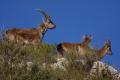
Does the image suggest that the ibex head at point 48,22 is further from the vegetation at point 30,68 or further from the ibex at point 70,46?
the vegetation at point 30,68

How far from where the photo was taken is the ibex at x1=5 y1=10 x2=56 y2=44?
25.6 meters

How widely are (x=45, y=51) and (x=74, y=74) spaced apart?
17.2 ft

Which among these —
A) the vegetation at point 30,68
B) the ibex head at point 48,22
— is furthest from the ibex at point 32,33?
the vegetation at point 30,68

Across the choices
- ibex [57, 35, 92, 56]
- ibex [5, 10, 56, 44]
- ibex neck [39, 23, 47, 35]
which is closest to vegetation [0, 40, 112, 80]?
ibex [57, 35, 92, 56]

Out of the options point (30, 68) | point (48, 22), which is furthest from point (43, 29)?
point (30, 68)

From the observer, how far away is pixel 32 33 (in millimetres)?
26594

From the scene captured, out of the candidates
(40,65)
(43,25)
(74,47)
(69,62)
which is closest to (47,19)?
(43,25)

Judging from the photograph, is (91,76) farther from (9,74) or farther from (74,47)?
(74,47)

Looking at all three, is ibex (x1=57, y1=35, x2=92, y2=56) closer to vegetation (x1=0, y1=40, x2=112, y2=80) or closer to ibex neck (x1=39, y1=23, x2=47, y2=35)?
ibex neck (x1=39, y1=23, x2=47, y2=35)

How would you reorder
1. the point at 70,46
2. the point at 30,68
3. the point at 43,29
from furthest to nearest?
the point at 43,29, the point at 70,46, the point at 30,68

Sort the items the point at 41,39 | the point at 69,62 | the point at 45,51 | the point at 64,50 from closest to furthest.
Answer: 1. the point at 69,62
2. the point at 45,51
3. the point at 64,50
4. the point at 41,39

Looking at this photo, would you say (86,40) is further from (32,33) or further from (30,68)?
(30,68)

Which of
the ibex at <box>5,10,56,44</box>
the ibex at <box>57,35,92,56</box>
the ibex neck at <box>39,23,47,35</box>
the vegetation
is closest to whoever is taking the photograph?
the vegetation

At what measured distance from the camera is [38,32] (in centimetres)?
2666
